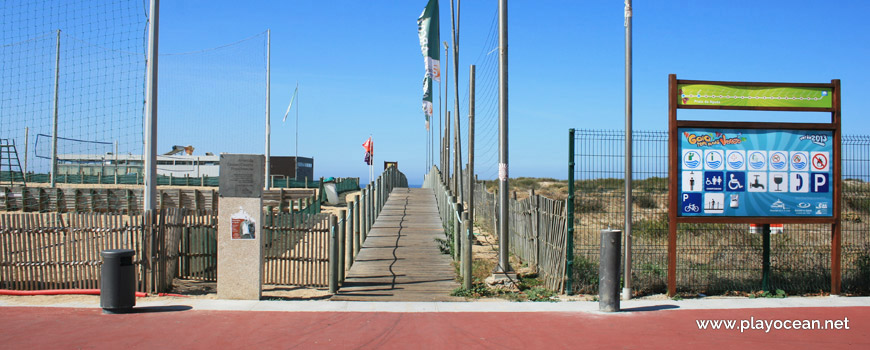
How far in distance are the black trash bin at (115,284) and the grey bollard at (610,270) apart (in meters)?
6.42

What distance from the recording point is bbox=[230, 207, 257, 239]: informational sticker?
31.1 feet

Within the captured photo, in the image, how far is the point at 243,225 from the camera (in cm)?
948

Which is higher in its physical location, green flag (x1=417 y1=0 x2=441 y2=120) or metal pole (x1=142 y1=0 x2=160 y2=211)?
green flag (x1=417 y1=0 x2=441 y2=120)

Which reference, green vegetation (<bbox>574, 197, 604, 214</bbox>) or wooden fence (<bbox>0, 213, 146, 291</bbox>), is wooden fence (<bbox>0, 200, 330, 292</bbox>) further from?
green vegetation (<bbox>574, 197, 604, 214</bbox>)

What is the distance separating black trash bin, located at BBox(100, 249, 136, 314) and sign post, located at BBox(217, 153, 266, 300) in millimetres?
1345

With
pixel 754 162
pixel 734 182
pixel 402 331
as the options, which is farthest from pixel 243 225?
pixel 754 162

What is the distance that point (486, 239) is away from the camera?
19516mm

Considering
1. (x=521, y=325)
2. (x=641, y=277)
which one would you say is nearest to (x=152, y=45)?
(x=521, y=325)

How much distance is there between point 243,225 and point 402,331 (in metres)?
3.24

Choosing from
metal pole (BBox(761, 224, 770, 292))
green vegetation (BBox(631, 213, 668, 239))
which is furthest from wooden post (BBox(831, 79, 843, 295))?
green vegetation (BBox(631, 213, 668, 239))

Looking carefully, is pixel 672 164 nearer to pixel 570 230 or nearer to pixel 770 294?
pixel 570 230

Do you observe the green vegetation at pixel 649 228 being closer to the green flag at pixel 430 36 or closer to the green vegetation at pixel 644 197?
the green vegetation at pixel 644 197

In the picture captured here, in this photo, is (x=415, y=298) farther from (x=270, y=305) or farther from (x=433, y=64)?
(x=433, y=64)

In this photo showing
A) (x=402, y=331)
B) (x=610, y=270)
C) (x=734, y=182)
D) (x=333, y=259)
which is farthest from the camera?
(x=333, y=259)
